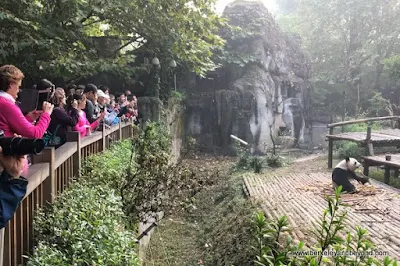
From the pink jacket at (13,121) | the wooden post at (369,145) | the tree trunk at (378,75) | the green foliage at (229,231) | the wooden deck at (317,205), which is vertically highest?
the tree trunk at (378,75)

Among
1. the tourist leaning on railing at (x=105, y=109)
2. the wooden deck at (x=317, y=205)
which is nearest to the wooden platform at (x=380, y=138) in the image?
the wooden deck at (x=317, y=205)

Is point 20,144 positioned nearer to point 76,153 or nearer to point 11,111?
point 11,111

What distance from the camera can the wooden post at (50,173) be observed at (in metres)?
2.91

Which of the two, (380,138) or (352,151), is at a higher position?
(380,138)

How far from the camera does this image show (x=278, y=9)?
3297 centimetres

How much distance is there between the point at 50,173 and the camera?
3.03 m

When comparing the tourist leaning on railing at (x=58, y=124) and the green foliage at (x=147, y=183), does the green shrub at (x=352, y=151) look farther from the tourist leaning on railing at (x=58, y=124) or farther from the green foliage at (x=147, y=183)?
the tourist leaning on railing at (x=58, y=124)

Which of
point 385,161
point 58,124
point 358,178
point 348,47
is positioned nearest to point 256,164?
point 385,161

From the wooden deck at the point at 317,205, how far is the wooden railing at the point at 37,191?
266 centimetres

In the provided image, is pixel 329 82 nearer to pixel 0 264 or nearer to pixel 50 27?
pixel 50 27

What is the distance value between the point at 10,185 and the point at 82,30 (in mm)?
7602

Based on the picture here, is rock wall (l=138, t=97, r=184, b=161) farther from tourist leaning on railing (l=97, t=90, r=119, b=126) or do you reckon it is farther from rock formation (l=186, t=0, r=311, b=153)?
tourist leaning on railing (l=97, t=90, r=119, b=126)

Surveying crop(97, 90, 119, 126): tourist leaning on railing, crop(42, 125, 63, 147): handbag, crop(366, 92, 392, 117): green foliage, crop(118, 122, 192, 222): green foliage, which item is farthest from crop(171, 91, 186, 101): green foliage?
crop(42, 125, 63, 147): handbag

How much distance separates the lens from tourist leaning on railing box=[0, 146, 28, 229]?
2051 mm
